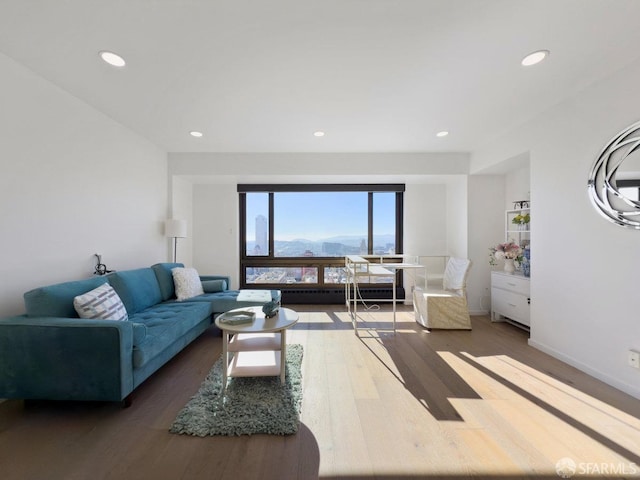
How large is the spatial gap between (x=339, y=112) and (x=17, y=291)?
3188 millimetres

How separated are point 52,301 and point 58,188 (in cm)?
110

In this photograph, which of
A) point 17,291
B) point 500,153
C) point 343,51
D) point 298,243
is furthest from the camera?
point 298,243

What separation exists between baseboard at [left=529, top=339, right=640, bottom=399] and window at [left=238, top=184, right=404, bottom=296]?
2615mm

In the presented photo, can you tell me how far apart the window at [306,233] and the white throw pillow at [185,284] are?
4.84ft

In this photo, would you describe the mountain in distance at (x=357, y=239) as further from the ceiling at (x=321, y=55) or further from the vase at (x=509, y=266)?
the ceiling at (x=321, y=55)

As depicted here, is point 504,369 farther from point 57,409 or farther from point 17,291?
point 17,291

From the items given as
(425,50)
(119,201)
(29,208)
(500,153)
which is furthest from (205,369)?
(500,153)

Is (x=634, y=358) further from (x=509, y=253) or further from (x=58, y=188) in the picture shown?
(x=58, y=188)

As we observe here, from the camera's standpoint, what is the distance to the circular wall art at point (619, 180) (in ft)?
6.40

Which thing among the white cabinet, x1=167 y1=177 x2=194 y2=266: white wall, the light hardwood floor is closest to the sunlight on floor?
the light hardwood floor

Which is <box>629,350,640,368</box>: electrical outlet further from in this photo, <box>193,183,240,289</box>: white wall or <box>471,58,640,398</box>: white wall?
<box>193,183,240,289</box>: white wall

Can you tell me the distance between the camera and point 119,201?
119 inches

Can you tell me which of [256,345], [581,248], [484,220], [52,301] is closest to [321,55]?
[256,345]

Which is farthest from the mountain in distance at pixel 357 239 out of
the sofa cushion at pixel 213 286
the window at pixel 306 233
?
the sofa cushion at pixel 213 286
